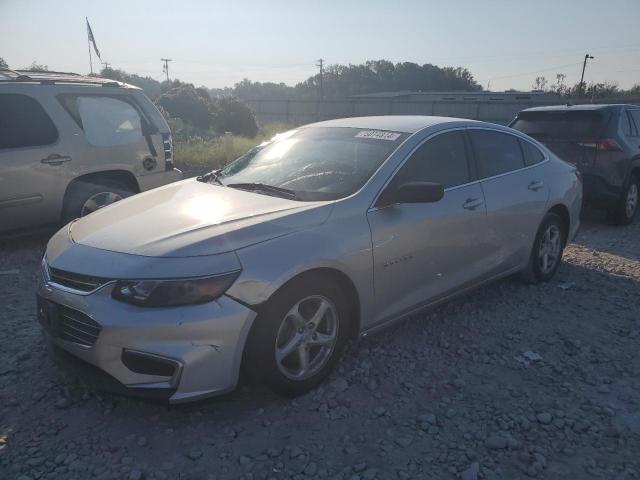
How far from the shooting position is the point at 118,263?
9.07 ft

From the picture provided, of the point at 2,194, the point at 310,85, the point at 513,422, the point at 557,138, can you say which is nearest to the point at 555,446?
the point at 513,422

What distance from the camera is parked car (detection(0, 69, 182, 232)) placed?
5.45 metres

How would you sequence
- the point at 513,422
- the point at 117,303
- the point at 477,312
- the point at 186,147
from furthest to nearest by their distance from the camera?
the point at 186,147, the point at 477,312, the point at 513,422, the point at 117,303

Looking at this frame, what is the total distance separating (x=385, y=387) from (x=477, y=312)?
1517mm

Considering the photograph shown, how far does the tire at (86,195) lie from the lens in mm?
5801

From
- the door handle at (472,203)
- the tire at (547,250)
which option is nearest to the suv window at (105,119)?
the door handle at (472,203)

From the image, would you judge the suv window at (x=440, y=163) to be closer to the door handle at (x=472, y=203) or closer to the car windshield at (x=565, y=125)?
the door handle at (x=472, y=203)

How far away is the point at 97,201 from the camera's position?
6020mm

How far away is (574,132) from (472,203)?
4.52 meters

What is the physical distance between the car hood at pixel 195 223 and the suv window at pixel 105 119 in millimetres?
2640

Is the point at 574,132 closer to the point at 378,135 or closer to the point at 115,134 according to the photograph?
the point at 378,135

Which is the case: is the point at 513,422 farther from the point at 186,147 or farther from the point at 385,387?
the point at 186,147

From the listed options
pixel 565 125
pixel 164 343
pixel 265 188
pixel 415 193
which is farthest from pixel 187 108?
pixel 164 343

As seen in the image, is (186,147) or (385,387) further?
(186,147)
